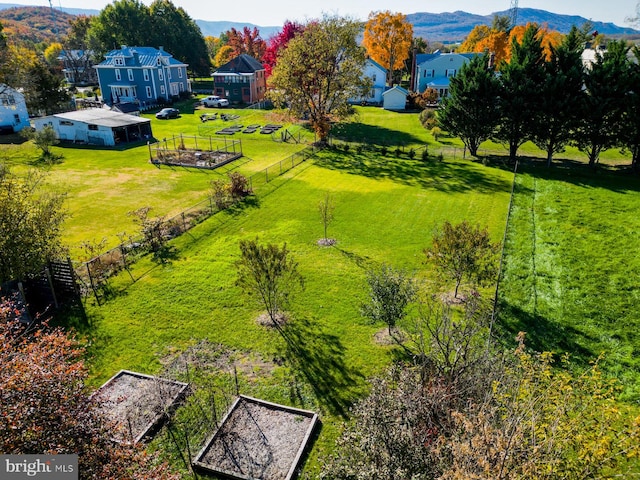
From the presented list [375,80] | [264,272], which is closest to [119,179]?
[264,272]

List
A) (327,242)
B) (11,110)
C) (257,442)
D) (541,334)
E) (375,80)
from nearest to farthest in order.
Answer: (257,442)
(541,334)
(327,242)
(11,110)
(375,80)

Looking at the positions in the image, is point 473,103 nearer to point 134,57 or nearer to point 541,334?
point 541,334

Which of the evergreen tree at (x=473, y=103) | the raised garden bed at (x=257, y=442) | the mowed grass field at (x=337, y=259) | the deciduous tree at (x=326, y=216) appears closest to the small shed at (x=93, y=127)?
the mowed grass field at (x=337, y=259)

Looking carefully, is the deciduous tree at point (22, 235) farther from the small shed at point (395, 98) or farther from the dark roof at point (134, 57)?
the dark roof at point (134, 57)

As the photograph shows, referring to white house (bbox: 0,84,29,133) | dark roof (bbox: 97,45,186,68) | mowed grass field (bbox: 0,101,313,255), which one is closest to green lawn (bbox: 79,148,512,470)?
mowed grass field (bbox: 0,101,313,255)

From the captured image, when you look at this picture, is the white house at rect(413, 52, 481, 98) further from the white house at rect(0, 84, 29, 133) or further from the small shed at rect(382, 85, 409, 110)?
the white house at rect(0, 84, 29, 133)
